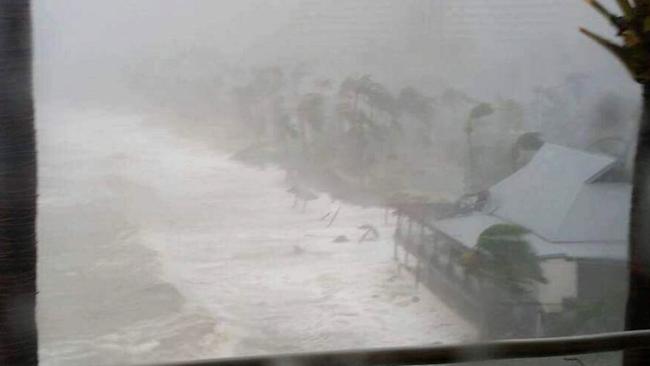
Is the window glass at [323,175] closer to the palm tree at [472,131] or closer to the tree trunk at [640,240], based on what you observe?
the palm tree at [472,131]

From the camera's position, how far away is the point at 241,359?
95.1 inches

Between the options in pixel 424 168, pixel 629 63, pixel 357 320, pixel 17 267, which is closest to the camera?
pixel 17 267

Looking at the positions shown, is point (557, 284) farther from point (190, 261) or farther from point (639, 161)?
point (190, 261)

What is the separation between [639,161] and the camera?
4074mm

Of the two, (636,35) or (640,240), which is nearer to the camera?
(636,35)

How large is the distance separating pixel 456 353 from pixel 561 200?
2.35 m

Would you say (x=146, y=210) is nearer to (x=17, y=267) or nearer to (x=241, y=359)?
(x=17, y=267)

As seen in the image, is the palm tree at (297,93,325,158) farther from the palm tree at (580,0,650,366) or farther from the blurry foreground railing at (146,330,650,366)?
the blurry foreground railing at (146,330,650,366)

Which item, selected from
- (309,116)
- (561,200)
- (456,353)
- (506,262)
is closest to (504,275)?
(506,262)

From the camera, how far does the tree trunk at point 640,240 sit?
394cm

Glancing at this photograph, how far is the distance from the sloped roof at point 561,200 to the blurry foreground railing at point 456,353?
1866 mm

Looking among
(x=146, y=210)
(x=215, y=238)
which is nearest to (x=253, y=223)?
(x=215, y=238)

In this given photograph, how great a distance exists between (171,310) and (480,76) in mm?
2127

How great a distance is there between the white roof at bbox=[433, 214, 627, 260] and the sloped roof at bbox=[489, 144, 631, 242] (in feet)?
0.12
